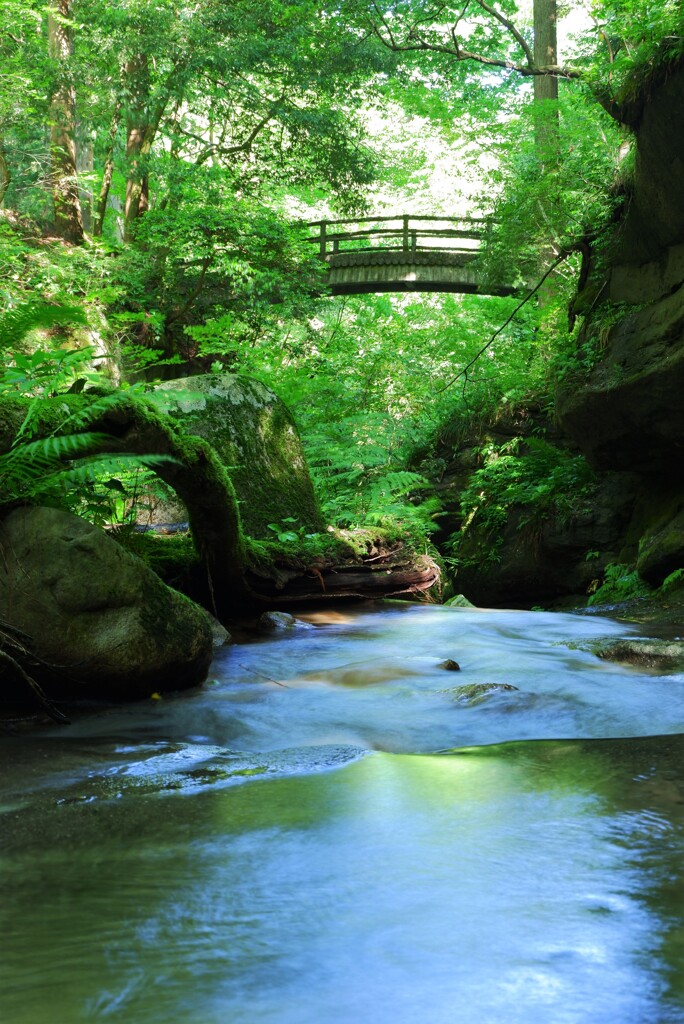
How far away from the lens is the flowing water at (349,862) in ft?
5.43

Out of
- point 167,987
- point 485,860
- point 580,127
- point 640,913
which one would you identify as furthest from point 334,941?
point 580,127

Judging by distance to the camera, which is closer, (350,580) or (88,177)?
(350,580)

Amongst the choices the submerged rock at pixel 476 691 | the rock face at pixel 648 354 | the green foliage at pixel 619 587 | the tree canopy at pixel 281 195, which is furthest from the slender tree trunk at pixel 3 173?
the submerged rock at pixel 476 691

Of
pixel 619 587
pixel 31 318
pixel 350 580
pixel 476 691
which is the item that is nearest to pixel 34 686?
pixel 31 318

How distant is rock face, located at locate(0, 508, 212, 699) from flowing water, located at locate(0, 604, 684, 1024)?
233 millimetres

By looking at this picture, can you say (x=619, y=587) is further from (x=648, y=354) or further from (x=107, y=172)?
(x=107, y=172)

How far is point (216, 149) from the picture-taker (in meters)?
16.5

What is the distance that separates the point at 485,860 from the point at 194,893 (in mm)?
819

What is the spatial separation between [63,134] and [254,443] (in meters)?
10.1

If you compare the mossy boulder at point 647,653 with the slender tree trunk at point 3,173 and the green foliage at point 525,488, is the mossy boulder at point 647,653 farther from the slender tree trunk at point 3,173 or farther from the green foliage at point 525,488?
the slender tree trunk at point 3,173

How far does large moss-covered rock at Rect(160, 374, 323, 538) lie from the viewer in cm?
775

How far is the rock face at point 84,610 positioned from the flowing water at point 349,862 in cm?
23

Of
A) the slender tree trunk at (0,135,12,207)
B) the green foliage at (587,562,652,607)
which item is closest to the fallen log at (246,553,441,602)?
the green foliage at (587,562,652,607)

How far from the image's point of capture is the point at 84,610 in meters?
3.88
